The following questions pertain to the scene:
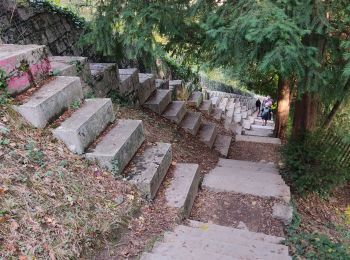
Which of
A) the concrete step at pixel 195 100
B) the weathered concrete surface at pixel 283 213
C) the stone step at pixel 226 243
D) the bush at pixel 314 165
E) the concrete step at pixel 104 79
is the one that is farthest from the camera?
the concrete step at pixel 195 100

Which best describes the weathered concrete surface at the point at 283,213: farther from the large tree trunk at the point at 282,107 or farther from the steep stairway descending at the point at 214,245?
the large tree trunk at the point at 282,107

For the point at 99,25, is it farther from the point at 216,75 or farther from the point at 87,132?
the point at 216,75

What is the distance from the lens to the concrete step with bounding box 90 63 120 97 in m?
5.72

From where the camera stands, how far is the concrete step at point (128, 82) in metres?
6.54

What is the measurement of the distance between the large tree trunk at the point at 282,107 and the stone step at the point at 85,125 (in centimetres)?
521

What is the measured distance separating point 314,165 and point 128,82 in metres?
3.79

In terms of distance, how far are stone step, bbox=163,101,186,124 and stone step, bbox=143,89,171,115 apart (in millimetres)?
106

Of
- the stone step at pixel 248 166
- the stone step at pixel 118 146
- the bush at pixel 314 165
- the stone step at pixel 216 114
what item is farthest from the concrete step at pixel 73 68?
the stone step at pixel 216 114

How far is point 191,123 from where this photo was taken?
7574 millimetres

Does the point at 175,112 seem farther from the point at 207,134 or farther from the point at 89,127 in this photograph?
the point at 89,127

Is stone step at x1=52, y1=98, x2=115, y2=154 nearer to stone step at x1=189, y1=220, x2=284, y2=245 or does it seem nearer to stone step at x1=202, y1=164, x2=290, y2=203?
stone step at x1=189, y1=220, x2=284, y2=245

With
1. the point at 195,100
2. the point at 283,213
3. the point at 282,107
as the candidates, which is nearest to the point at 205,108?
the point at 195,100

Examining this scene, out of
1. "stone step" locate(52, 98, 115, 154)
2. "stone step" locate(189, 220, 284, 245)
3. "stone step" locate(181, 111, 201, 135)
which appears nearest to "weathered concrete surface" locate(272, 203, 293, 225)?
"stone step" locate(189, 220, 284, 245)

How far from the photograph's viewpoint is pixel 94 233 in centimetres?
287
